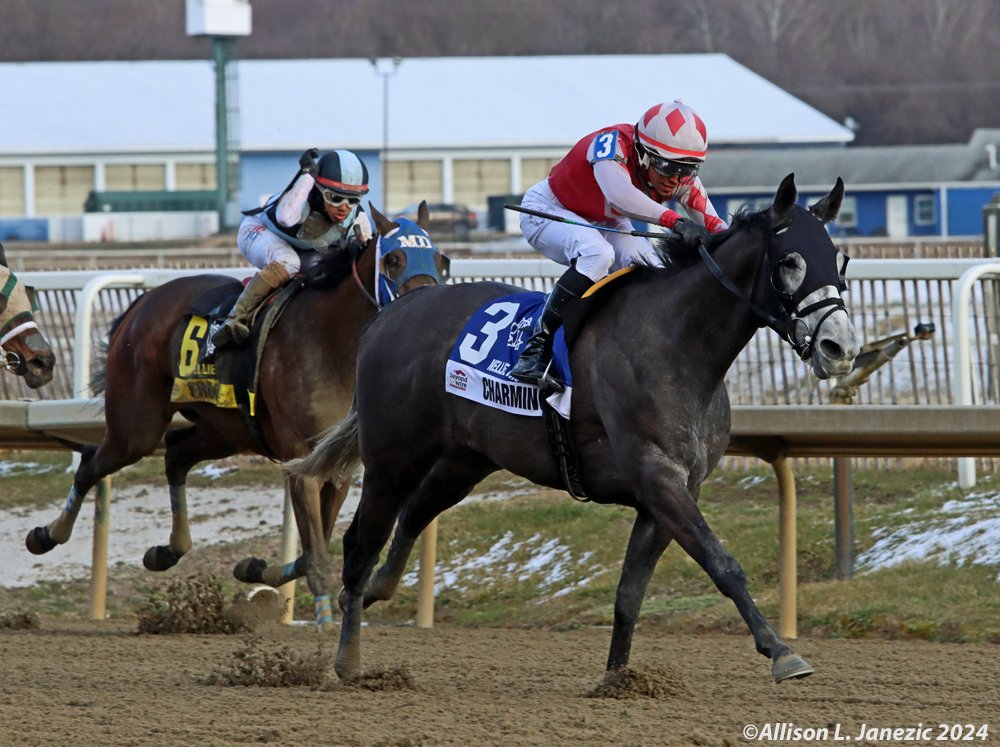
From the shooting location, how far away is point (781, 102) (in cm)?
5866

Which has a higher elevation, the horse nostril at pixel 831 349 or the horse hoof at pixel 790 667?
the horse nostril at pixel 831 349

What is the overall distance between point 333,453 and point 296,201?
Answer: 1.73m

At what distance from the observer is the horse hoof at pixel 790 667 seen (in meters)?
4.71

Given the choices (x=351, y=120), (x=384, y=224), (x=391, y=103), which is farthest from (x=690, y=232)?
(x=391, y=103)

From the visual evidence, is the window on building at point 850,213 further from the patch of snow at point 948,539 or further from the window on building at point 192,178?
the patch of snow at point 948,539

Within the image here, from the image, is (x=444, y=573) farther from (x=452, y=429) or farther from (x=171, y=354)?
(x=452, y=429)

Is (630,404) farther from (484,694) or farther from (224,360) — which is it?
(224,360)

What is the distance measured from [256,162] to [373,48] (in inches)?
1163

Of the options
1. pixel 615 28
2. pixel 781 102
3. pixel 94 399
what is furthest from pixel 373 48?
pixel 94 399

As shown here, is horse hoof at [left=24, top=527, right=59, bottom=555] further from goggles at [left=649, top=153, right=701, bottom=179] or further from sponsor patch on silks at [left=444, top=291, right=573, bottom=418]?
goggles at [left=649, top=153, right=701, bottom=179]

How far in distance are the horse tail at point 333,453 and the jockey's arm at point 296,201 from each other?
5.28 feet

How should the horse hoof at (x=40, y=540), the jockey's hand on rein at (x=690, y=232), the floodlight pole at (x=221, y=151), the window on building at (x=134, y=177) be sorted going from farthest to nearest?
the window on building at (x=134, y=177) < the floodlight pole at (x=221, y=151) < the horse hoof at (x=40, y=540) < the jockey's hand on rein at (x=690, y=232)

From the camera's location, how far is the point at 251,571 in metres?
7.69

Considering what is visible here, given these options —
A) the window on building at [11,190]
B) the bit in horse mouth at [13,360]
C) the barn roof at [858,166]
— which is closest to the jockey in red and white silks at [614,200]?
the bit in horse mouth at [13,360]
